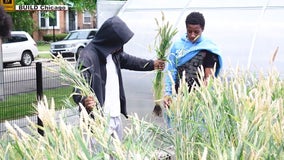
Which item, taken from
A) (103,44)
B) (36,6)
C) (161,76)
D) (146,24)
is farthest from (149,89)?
(36,6)

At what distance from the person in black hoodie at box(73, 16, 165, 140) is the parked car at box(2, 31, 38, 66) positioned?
1597 cm

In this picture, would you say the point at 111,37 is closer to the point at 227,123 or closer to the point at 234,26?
the point at 227,123

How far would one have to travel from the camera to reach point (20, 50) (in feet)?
66.5

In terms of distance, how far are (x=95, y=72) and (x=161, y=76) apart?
2.62 ft

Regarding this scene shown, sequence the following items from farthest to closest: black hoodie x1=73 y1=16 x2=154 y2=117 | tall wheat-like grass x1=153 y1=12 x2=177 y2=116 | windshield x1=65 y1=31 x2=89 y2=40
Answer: windshield x1=65 y1=31 x2=89 y2=40
tall wheat-like grass x1=153 y1=12 x2=177 y2=116
black hoodie x1=73 y1=16 x2=154 y2=117

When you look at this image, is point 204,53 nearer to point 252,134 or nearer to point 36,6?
point 252,134

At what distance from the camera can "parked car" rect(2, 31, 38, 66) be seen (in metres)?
19.7

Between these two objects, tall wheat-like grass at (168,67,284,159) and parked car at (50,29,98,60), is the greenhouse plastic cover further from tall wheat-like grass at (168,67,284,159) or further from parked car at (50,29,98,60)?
parked car at (50,29,98,60)

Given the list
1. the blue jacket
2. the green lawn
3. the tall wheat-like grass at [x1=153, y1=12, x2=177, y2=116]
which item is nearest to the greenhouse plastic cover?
the blue jacket

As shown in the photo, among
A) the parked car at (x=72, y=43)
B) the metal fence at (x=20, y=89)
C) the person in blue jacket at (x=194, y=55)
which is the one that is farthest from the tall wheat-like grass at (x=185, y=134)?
the parked car at (x=72, y=43)

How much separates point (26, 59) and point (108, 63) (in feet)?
56.9

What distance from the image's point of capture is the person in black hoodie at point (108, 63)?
383 cm

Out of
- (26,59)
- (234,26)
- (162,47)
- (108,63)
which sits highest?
(234,26)

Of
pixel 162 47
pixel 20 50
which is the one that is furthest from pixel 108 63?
pixel 20 50
